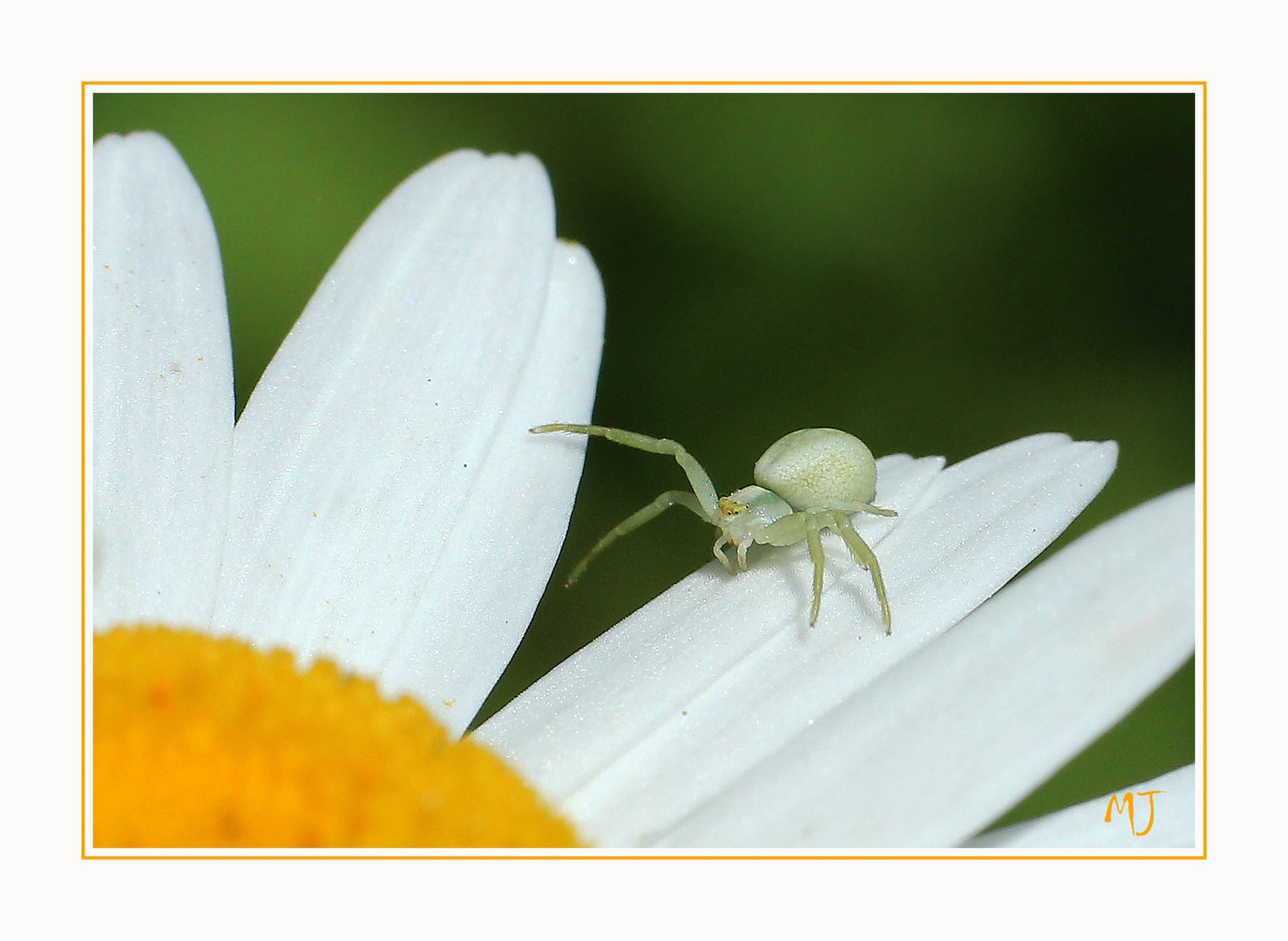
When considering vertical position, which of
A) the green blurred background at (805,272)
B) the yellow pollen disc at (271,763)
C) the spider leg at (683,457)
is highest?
the green blurred background at (805,272)

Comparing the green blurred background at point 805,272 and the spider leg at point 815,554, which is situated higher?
the green blurred background at point 805,272

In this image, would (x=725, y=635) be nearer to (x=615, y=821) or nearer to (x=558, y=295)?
(x=615, y=821)

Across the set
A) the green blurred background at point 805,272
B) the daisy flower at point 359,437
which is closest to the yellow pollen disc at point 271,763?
the daisy flower at point 359,437

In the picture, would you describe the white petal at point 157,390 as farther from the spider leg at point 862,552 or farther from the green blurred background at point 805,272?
the spider leg at point 862,552

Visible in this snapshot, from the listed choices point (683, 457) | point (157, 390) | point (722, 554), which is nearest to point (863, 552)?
point (722, 554)

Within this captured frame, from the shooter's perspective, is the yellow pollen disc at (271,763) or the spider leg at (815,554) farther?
the spider leg at (815,554)
